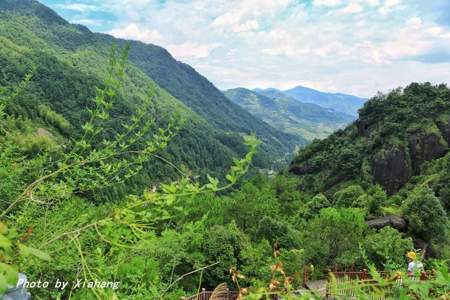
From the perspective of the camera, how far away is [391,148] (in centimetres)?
5178

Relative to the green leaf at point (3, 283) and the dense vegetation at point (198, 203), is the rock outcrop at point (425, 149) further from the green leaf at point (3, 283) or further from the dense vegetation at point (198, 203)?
the green leaf at point (3, 283)

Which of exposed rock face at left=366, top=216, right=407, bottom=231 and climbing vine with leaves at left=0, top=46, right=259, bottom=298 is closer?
climbing vine with leaves at left=0, top=46, right=259, bottom=298

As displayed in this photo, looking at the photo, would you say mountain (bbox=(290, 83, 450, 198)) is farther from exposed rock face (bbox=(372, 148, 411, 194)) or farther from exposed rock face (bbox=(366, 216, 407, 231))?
exposed rock face (bbox=(366, 216, 407, 231))

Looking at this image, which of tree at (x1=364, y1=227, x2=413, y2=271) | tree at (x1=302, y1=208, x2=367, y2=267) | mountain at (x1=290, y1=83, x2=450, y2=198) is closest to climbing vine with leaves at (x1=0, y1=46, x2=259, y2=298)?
tree at (x1=364, y1=227, x2=413, y2=271)

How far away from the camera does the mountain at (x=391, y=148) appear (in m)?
50.5

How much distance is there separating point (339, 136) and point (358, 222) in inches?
1790

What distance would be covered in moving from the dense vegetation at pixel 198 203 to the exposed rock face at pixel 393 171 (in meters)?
0.14

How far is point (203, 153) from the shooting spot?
145 metres

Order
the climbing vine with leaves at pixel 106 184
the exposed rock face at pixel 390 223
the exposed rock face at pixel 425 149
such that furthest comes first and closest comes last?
the exposed rock face at pixel 425 149 → the exposed rock face at pixel 390 223 → the climbing vine with leaves at pixel 106 184

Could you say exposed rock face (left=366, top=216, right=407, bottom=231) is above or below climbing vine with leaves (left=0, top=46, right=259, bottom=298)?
below

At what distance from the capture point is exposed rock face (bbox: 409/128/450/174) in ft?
167

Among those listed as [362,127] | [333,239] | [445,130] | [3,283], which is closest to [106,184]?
[3,283]

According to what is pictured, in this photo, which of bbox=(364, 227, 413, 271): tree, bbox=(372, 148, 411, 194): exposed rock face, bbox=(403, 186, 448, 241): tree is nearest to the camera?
bbox=(364, 227, 413, 271): tree

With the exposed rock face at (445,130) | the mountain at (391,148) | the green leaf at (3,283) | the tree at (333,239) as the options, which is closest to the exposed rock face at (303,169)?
the mountain at (391,148)
